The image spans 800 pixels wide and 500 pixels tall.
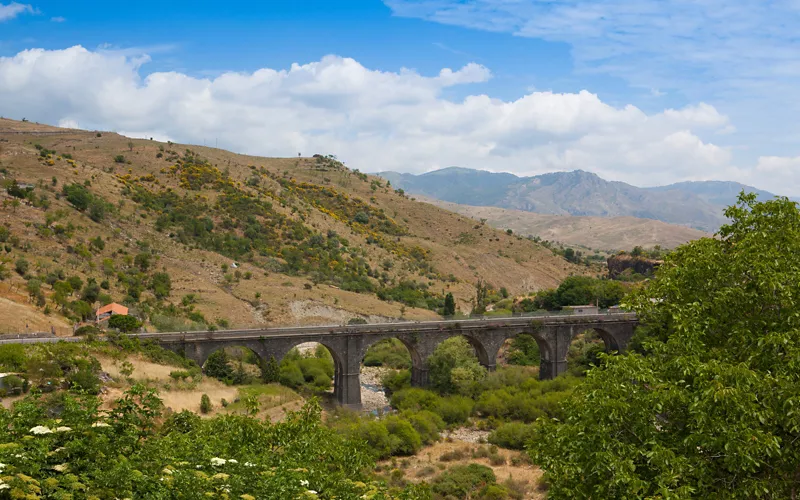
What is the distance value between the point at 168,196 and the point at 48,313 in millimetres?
39864

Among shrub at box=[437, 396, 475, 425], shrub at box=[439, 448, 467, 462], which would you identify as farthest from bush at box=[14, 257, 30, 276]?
shrub at box=[439, 448, 467, 462]

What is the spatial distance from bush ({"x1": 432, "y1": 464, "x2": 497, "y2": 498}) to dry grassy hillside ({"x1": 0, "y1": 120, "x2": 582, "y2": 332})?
24.9 m

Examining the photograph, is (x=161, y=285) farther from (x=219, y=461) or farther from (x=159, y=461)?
(x=219, y=461)

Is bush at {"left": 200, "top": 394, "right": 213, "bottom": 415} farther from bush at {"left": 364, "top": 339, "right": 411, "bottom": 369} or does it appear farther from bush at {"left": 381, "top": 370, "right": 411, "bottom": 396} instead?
bush at {"left": 364, "top": 339, "right": 411, "bottom": 369}

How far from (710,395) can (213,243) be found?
218 ft

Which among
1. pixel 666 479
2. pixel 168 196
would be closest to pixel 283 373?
pixel 666 479

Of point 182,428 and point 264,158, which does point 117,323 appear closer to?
point 182,428

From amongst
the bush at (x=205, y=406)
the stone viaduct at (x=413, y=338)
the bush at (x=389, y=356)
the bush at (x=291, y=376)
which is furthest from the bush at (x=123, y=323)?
the bush at (x=389, y=356)

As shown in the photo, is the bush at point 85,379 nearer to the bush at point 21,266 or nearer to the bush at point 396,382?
the bush at point 21,266

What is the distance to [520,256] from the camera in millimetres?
106375

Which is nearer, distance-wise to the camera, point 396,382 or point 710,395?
point 710,395

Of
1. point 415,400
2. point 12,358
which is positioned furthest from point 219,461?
point 415,400

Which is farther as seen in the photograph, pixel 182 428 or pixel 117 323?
pixel 117 323

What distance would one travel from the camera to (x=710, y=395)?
1048 cm
